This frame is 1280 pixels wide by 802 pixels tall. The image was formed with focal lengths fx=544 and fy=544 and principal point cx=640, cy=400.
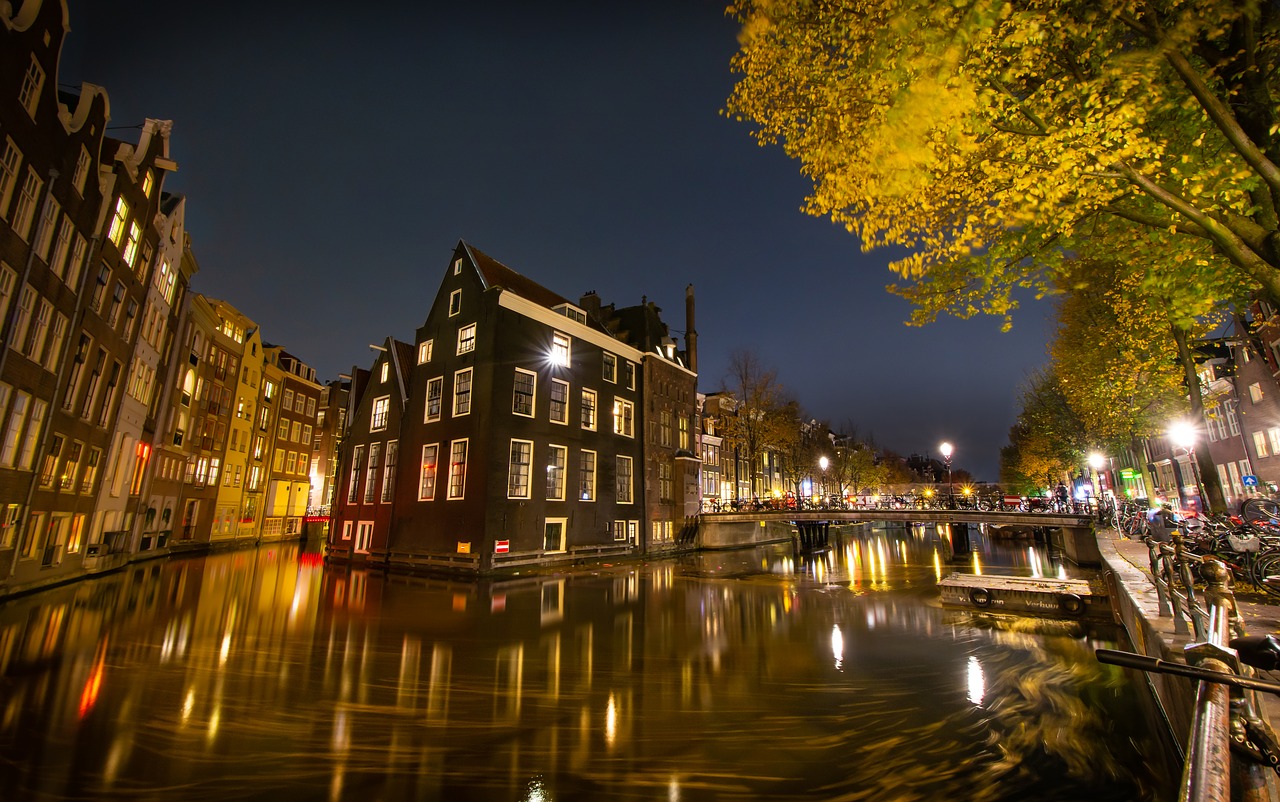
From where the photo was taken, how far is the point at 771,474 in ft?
257

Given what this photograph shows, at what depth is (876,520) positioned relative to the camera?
44.0m

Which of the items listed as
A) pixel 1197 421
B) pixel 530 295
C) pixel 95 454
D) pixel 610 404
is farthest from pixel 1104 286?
pixel 95 454

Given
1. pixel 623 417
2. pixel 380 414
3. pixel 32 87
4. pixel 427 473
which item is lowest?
pixel 427 473

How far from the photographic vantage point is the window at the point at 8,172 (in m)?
15.5

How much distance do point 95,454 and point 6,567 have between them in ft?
23.5

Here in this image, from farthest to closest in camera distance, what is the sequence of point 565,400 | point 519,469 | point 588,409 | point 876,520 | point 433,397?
point 876,520 → point 588,409 → point 565,400 → point 433,397 → point 519,469

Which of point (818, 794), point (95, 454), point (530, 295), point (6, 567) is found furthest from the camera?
point (530, 295)

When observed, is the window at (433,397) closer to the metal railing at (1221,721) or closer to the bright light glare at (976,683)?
the bright light glare at (976,683)

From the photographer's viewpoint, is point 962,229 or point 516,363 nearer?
point 962,229

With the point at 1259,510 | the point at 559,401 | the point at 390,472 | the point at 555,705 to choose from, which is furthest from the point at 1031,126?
the point at 390,472

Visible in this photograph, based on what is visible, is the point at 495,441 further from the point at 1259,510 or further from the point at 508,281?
the point at 1259,510

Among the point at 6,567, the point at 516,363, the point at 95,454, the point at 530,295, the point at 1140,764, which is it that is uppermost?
the point at 530,295

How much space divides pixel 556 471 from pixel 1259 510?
27.9 m

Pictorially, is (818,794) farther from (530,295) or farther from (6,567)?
(530,295)
